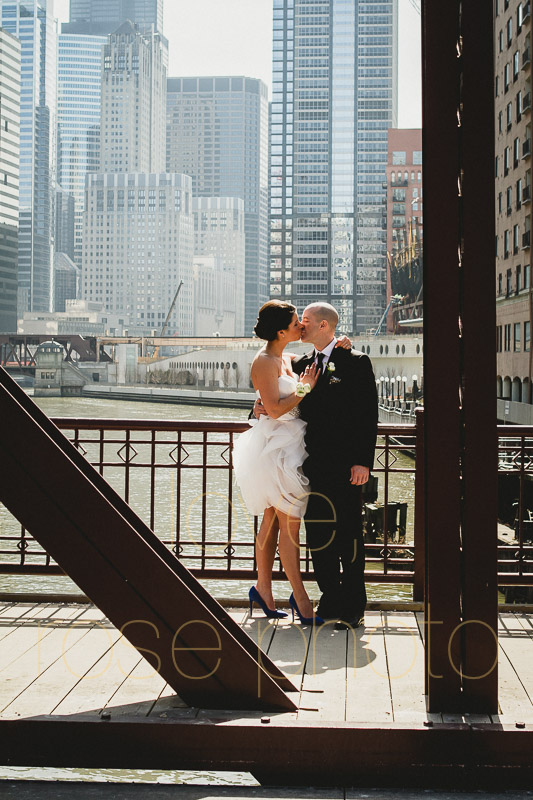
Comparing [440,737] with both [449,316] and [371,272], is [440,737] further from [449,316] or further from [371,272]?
[371,272]

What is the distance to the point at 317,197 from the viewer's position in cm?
11506

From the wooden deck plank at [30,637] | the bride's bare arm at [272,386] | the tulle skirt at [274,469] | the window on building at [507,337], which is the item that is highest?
the window on building at [507,337]

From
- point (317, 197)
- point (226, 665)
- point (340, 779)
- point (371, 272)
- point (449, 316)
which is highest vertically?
point (317, 197)

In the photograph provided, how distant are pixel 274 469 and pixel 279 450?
10 centimetres

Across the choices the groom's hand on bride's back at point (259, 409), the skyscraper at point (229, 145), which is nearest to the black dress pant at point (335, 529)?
the groom's hand on bride's back at point (259, 409)

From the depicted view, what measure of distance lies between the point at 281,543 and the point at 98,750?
159cm

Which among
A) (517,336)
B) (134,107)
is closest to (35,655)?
(517,336)

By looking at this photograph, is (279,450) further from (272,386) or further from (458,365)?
(458,365)

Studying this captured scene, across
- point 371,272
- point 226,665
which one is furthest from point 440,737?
point 371,272

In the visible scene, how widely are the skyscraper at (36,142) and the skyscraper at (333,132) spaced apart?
40703 millimetres

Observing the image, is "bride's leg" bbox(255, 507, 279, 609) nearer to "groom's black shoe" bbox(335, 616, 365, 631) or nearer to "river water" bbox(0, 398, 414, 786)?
"groom's black shoe" bbox(335, 616, 365, 631)

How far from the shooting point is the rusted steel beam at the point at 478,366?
9.07ft

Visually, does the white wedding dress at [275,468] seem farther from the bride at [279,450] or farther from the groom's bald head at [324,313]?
the groom's bald head at [324,313]

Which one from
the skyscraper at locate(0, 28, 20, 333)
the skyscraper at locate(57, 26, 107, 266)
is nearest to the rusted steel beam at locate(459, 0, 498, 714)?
the skyscraper at locate(0, 28, 20, 333)
